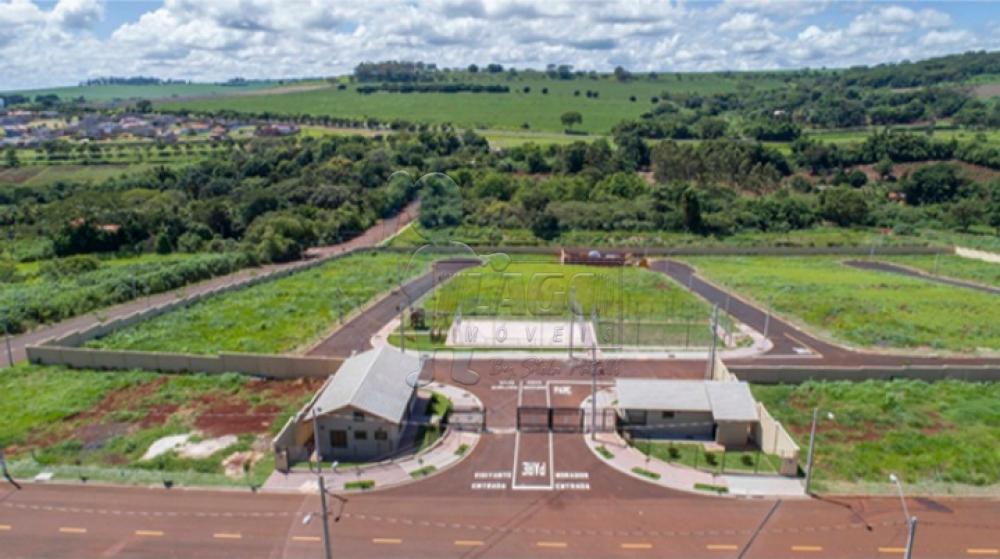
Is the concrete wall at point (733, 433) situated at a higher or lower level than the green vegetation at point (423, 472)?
higher

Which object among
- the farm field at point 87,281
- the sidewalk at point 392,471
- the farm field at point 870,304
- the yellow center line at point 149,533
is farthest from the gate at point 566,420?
the farm field at point 87,281

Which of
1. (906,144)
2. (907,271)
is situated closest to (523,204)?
(907,271)

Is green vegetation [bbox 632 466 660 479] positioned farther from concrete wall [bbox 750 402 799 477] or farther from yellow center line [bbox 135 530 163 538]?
yellow center line [bbox 135 530 163 538]

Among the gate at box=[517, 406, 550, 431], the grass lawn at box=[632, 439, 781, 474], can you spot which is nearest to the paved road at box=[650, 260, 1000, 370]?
the grass lawn at box=[632, 439, 781, 474]

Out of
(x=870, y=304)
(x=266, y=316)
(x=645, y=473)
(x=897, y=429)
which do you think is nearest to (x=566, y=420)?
(x=645, y=473)

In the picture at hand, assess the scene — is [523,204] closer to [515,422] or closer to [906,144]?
[515,422]

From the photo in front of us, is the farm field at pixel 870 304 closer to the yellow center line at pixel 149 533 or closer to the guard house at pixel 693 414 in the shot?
the guard house at pixel 693 414
